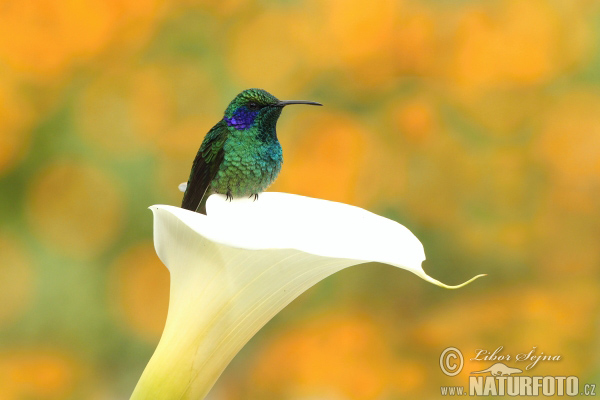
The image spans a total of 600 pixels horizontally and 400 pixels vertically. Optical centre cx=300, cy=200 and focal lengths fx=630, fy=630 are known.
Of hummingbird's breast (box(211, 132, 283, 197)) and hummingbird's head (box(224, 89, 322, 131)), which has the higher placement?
hummingbird's head (box(224, 89, 322, 131))

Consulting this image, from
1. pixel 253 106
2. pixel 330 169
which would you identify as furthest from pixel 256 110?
pixel 330 169

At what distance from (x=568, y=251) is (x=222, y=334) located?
2.54 feet

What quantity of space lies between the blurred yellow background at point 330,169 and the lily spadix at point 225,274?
574mm

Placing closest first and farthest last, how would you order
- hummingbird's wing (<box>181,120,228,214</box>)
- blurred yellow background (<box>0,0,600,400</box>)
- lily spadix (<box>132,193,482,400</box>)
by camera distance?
lily spadix (<box>132,193,482,400</box>), hummingbird's wing (<box>181,120,228,214</box>), blurred yellow background (<box>0,0,600,400</box>)

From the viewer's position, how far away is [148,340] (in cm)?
91

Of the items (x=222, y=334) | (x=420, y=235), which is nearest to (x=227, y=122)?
(x=222, y=334)

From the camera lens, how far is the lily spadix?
1.01 feet

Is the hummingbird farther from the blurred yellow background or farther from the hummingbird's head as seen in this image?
the blurred yellow background

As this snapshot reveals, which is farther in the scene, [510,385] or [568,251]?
[568,251]

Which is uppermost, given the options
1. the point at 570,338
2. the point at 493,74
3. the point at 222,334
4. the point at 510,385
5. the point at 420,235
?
the point at 493,74

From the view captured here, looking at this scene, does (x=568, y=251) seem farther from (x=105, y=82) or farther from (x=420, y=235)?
(x=105, y=82)

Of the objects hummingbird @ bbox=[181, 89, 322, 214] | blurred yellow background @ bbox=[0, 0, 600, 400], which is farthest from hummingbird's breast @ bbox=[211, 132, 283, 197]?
blurred yellow background @ bbox=[0, 0, 600, 400]

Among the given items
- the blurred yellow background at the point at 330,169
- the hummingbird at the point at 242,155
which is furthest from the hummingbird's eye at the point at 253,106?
the blurred yellow background at the point at 330,169

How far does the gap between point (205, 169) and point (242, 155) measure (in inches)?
1.1
